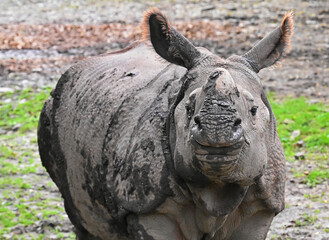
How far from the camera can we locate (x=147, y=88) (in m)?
6.06

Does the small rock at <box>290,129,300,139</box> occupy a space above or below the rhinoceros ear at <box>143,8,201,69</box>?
below

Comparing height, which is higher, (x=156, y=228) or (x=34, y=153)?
(x=156, y=228)

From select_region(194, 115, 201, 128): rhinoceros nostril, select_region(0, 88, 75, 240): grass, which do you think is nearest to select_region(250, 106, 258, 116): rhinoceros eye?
select_region(194, 115, 201, 128): rhinoceros nostril

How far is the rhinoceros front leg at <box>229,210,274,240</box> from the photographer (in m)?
5.47

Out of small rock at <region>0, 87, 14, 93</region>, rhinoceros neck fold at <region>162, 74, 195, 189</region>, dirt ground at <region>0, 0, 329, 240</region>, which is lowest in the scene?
dirt ground at <region>0, 0, 329, 240</region>

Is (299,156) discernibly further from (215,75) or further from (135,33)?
(135,33)

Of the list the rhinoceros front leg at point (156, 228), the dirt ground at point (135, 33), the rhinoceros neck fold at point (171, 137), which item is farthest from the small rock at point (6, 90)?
the rhinoceros neck fold at point (171, 137)

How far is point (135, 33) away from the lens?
58.7 ft

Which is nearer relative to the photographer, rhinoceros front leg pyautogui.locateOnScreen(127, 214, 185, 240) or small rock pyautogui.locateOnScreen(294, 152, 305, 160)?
rhinoceros front leg pyautogui.locateOnScreen(127, 214, 185, 240)

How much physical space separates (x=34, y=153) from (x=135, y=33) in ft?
23.1

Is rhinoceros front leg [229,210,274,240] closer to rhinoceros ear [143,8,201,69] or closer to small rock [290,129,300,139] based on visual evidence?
rhinoceros ear [143,8,201,69]

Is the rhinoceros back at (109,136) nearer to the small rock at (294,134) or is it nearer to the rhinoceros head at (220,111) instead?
the rhinoceros head at (220,111)

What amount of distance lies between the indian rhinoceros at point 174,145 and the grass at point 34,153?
227cm

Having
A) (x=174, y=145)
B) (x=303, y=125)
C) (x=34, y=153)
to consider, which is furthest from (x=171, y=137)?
(x=303, y=125)
